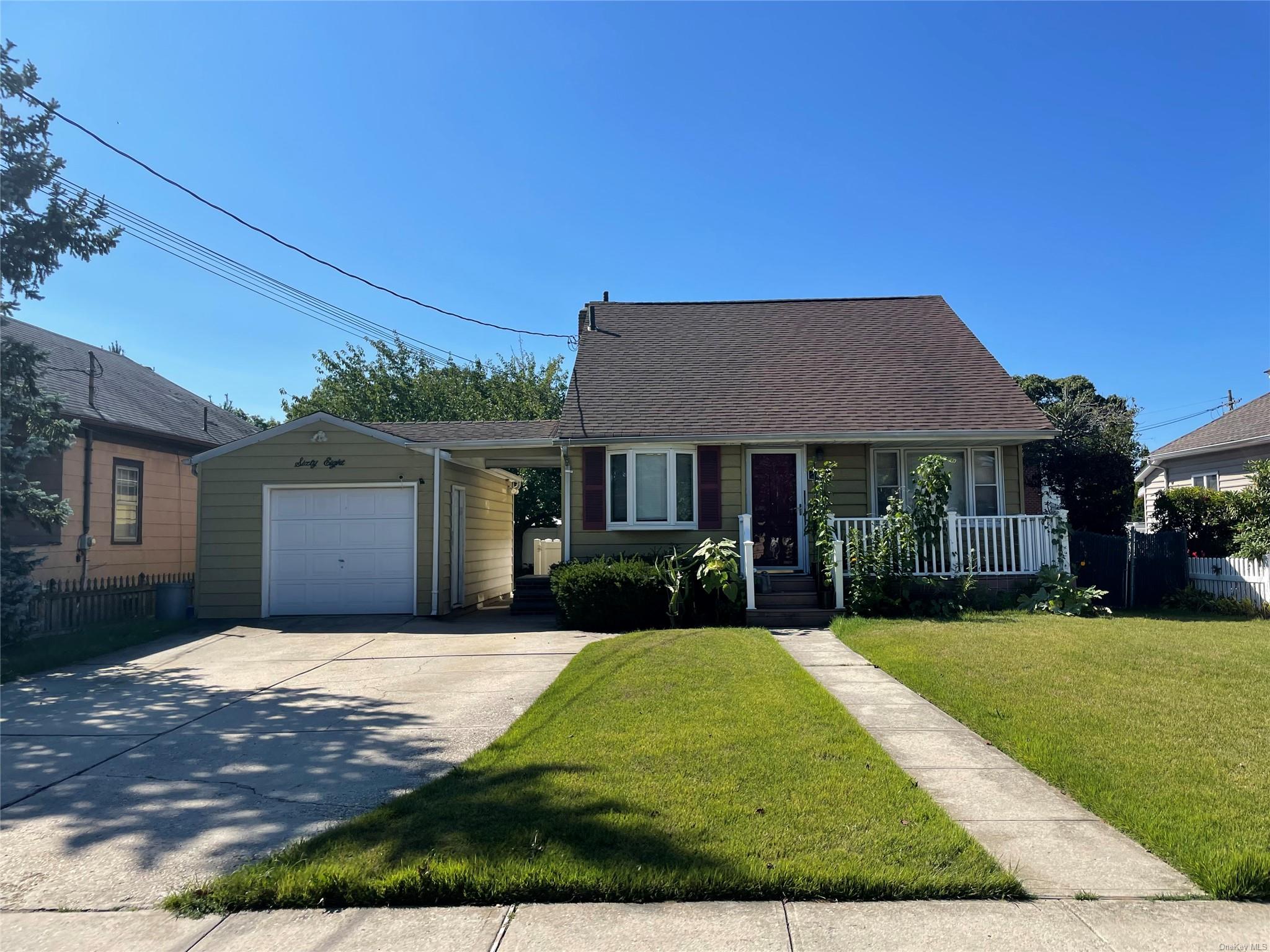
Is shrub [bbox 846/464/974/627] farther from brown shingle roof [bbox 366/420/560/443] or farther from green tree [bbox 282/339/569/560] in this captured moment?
green tree [bbox 282/339/569/560]

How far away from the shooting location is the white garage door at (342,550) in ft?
46.4

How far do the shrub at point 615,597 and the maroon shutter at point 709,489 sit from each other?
83.0 inches

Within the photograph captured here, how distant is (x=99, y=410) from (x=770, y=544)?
42.8 ft

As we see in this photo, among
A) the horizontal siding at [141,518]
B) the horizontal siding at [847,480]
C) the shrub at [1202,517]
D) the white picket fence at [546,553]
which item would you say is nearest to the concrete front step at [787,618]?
the horizontal siding at [847,480]

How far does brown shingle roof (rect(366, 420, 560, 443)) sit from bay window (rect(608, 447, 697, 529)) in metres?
1.38

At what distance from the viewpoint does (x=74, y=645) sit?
10867 millimetres

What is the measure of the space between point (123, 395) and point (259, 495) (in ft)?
19.5

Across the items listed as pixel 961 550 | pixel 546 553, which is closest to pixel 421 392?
pixel 546 553

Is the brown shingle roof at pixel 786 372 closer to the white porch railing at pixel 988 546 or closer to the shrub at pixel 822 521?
the shrub at pixel 822 521

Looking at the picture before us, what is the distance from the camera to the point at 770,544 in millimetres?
14227

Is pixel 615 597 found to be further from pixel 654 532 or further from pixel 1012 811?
pixel 1012 811

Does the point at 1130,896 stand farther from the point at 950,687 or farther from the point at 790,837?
the point at 950,687

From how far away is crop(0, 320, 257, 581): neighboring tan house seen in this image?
14.6 m

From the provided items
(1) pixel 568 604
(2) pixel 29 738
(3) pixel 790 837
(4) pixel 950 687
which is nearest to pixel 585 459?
(1) pixel 568 604
